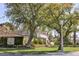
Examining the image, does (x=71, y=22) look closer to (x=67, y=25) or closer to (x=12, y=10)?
(x=67, y=25)

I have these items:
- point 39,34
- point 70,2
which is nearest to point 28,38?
point 39,34

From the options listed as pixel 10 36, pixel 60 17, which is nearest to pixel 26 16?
pixel 10 36

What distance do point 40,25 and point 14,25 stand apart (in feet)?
1.25

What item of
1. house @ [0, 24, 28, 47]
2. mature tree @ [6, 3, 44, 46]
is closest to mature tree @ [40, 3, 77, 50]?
mature tree @ [6, 3, 44, 46]

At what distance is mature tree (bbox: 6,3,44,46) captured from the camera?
9117mm

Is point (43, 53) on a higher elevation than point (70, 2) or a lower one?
lower

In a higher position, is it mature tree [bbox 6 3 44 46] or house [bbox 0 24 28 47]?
mature tree [bbox 6 3 44 46]

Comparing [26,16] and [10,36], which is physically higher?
[26,16]

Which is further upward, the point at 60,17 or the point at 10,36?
the point at 60,17

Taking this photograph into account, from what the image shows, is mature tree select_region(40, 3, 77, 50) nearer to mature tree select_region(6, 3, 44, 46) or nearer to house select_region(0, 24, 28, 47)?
mature tree select_region(6, 3, 44, 46)

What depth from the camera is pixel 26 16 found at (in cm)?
913

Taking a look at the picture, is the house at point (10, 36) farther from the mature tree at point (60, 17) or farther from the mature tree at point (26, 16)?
the mature tree at point (60, 17)

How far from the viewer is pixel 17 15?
9.15m

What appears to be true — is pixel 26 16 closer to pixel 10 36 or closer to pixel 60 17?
pixel 10 36
